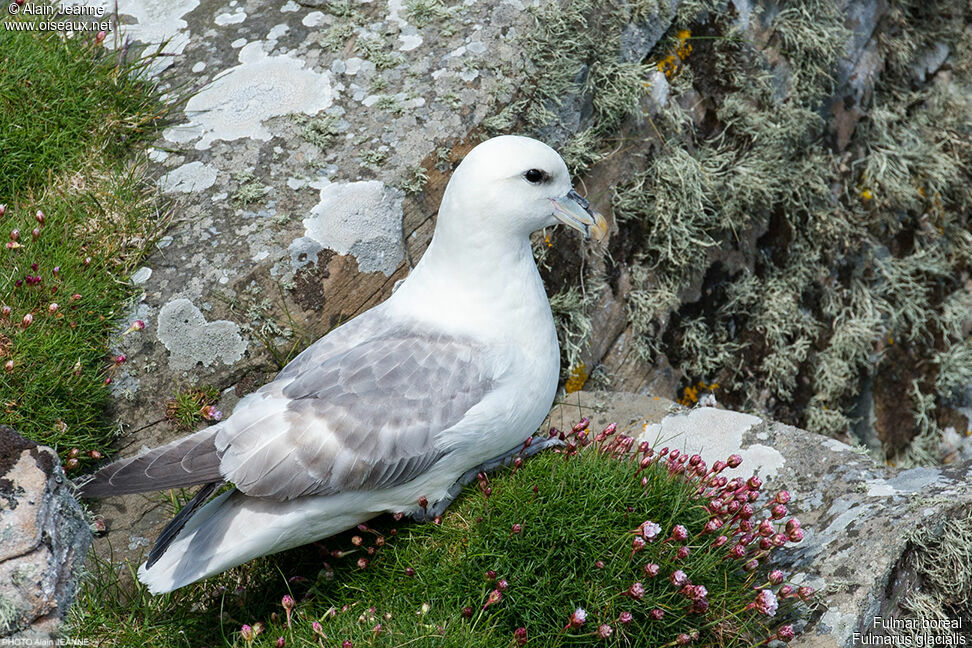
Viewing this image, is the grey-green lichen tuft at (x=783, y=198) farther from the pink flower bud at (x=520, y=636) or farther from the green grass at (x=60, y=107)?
the green grass at (x=60, y=107)

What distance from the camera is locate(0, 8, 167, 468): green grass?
3389 mm

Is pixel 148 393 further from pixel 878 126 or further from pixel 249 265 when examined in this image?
pixel 878 126

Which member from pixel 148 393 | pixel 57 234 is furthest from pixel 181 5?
pixel 148 393

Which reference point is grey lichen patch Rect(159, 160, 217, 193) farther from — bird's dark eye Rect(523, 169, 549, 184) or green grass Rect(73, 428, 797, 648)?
green grass Rect(73, 428, 797, 648)

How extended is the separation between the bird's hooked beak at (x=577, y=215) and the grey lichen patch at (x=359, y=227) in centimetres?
87

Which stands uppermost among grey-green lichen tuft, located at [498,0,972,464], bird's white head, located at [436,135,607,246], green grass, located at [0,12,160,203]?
green grass, located at [0,12,160,203]

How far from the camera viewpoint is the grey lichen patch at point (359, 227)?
12.7 feet

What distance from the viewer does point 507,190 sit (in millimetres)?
3248

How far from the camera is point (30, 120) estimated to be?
3.97m

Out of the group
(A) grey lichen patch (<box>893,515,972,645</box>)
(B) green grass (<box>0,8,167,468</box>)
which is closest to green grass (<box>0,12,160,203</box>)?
(B) green grass (<box>0,8,167,468</box>)

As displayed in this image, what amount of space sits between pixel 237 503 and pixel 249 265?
3.66 feet

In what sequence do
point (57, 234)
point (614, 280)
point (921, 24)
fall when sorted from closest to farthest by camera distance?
point (57, 234), point (614, 280), point (921, 24)

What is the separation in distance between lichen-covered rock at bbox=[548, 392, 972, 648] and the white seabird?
2.53 ft

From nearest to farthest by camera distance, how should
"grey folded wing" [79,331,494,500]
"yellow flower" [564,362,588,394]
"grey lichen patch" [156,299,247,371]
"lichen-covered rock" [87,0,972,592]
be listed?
"grey folded wing" [79,331,494,500] < "grey lichen patch" [156,299,247,371] < "lichen-covered rock" [87,0,972,592] < "yellow flower" [564,362,588,394]
